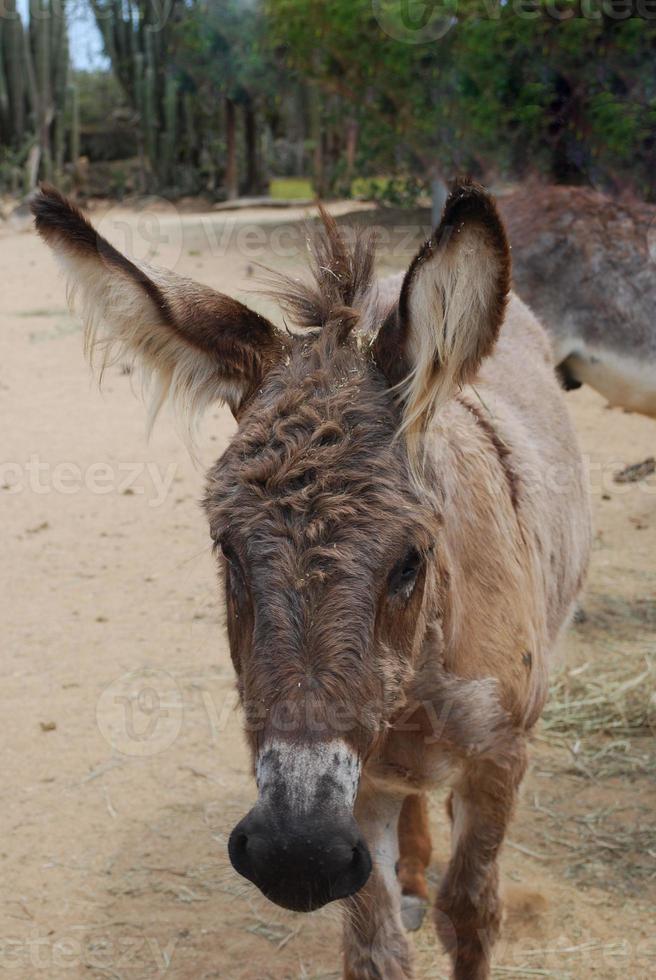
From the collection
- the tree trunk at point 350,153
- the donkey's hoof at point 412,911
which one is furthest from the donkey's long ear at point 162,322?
the tree trunk at point 350,153

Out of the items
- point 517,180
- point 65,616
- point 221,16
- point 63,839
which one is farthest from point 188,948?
point 221,16

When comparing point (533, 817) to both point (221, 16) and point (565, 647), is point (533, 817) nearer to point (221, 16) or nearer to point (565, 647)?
point (565, 647)

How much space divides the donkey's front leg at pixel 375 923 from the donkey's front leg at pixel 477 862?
20 centimetres

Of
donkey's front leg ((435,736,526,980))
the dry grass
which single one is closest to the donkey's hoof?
donkey's front leg ((435,736,526,980))

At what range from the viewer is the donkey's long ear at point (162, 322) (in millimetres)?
2273

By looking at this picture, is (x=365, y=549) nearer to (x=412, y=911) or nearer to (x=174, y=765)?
(x=412, y=911)

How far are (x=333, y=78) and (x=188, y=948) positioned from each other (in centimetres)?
1584

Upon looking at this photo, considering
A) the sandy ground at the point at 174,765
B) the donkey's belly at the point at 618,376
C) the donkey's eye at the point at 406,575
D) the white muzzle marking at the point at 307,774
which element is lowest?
the sandy ground at the point at 174,765

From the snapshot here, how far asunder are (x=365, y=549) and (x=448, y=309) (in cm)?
55

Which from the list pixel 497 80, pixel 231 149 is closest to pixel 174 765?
pixel 497 80

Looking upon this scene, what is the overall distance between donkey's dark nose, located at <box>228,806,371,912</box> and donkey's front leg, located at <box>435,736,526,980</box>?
34.6 inches

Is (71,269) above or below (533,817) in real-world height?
above

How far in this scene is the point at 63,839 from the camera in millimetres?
3928

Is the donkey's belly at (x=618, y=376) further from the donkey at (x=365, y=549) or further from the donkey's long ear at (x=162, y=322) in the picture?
the donkey's long ear at (x=162, y=322)
